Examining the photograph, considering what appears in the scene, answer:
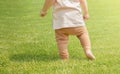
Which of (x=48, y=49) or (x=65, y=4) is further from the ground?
(x=65, y=4)

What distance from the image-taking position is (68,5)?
19.2 ft

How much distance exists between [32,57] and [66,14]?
89cm

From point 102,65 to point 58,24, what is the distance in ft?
3.18

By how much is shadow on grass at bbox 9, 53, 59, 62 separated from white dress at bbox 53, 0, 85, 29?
1.75 ft

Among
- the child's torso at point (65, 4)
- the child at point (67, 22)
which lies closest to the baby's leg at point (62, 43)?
the child at point (67, 22)

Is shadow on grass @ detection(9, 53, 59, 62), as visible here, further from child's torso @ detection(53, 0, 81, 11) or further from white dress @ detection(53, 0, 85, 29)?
child's torso @ detection(53, 0, 81, 11)

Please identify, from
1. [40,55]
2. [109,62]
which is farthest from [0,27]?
[109,62]

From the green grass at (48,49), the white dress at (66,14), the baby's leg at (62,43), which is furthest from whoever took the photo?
the baby's leg at (62,43)

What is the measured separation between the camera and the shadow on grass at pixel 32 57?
19.6 ft

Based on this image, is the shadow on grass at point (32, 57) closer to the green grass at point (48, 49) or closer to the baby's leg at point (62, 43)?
the green grass at point (48, 49)

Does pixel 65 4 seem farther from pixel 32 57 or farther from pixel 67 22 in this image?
pixel 32 57

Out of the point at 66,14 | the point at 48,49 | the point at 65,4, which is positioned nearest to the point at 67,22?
the point at 66,14

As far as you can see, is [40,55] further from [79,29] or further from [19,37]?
[19,37]

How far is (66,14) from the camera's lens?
5840 millimetres
